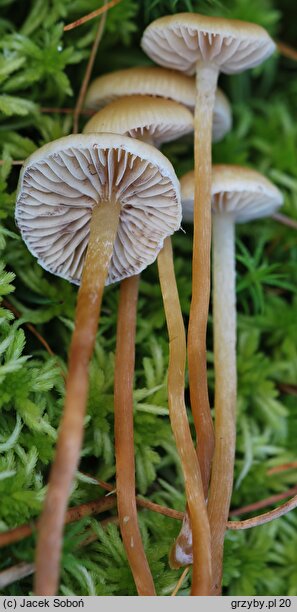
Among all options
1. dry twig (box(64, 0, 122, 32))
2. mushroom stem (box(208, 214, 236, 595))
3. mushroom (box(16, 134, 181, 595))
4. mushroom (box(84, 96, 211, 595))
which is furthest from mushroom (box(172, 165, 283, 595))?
dry twig (box(64, 0, 122, 32))

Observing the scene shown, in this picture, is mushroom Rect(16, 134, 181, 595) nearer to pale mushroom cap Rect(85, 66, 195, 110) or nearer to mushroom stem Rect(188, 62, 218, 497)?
mushroom stem Rect(188, 62, 218, 497)

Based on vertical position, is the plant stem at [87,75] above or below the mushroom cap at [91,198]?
above

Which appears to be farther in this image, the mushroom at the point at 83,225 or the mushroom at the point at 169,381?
the mushroom at the point at 169,381

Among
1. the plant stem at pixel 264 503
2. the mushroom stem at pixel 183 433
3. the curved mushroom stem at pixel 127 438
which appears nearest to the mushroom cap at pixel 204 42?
the mushroom stem at pixel 183 433

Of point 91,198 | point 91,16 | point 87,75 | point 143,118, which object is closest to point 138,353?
point 91,198

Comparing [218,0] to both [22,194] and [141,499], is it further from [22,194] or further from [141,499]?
[141,499]

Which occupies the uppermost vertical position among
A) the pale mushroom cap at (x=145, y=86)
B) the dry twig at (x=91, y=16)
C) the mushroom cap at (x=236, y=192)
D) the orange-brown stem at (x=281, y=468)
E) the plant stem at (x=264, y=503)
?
the dry twig at (x=91, y=16)

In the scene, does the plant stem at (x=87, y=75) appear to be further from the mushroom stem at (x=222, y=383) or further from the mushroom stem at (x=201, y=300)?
the mushroom stem at (x=222, y=383)

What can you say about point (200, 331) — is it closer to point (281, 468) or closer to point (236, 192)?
point (236, 192)
